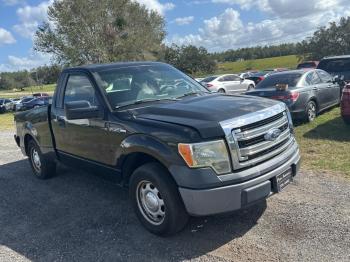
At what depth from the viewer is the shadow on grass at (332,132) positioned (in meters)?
8.33

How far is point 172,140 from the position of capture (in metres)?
3.83

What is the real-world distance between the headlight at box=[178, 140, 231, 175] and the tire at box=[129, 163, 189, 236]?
418 mm

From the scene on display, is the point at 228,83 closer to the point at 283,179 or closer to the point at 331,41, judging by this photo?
the point at 283,179

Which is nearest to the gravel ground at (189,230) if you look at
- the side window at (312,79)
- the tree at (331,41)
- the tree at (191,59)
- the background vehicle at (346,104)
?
the background vehicle at (346,104)

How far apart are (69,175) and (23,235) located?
96.6 inches

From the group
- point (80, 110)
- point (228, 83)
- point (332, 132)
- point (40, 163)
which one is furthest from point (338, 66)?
point (80, 110)

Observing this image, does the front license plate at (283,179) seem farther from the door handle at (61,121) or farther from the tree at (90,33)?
the tree at (90,33)

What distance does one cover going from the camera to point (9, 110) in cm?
4047

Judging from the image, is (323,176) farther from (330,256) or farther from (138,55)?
(138,55)

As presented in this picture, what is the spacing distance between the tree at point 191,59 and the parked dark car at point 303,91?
37804mm

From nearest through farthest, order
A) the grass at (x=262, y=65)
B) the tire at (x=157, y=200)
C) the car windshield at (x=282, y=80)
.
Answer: the tire at (x=157, y=200)
the car windshield at (x=282, y=80)
the grass at (x=262, y=65)

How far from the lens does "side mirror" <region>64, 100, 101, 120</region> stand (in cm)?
457

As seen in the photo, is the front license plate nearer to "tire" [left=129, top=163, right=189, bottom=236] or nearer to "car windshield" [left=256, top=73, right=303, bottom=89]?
"tire" [left=129, top=163, right=189, bottom=236]

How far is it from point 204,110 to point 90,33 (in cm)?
2890
